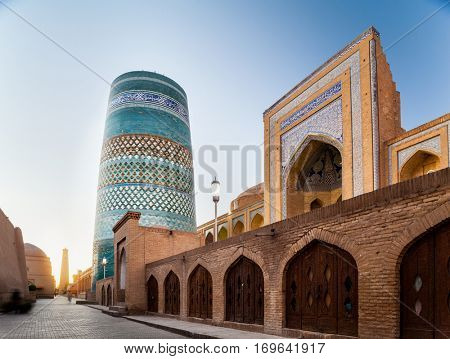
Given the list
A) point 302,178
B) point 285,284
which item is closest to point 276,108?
point 302,178

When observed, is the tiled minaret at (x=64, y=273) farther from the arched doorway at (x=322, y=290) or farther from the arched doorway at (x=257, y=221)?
the arched doorway at (x=322, y=290)

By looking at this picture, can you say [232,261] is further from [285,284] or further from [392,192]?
[392,192]

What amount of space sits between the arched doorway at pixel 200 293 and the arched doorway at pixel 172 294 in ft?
2.91

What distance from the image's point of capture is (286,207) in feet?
40.6

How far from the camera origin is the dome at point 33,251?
3803cm

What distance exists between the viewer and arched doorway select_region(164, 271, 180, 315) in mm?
10298

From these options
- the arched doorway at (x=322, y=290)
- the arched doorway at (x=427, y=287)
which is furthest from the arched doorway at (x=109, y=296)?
the arched doorway at (x=427, y=287)

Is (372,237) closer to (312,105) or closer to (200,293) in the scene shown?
(200,293)

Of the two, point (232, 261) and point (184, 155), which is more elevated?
point (184, 155)

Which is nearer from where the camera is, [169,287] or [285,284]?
[285,284]

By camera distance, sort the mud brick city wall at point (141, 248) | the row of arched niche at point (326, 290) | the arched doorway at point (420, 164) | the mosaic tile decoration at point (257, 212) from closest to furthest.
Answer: the row of arched niche at point (326, 290) < the arched doorway at point (420, 164) < the mud brick city wall at point (141, 248) < the mosaic tile decoration at point (257, 212)

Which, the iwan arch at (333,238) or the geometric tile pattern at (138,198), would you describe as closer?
the iwan arch at (333,238)

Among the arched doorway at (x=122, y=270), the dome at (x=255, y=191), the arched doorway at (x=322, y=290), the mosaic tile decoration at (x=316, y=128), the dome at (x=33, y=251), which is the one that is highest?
the mosaic tile decoration at (x=316, y=128)
